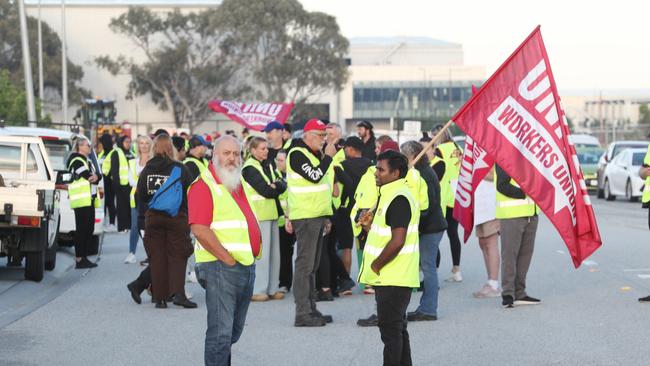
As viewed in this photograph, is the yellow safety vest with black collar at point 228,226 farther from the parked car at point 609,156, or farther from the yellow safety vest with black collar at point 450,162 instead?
the parked car at point 609,156

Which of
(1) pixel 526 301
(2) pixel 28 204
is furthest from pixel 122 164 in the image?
(1) pixel 526 301

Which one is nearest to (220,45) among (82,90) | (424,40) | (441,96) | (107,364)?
(82,90)

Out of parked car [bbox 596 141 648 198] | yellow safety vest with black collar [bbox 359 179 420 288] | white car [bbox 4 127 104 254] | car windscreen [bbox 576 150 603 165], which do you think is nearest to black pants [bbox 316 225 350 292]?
yellow safety vest with black collar [bbox 359 179 420 288]

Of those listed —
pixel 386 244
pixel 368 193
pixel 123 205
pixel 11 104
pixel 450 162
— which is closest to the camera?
pixel 386 244

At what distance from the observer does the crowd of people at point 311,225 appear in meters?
7.85

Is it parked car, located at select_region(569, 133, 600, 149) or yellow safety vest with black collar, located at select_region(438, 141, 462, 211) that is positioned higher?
yellow safety vest with black collar, located at select_region(438, 141, 462, 211)

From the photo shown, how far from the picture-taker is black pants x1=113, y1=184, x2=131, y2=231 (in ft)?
72.0

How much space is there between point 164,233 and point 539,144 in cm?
401

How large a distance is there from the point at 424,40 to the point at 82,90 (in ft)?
184

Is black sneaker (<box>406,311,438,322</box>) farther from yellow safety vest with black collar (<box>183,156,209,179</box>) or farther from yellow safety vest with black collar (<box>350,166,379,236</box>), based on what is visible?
yellow safety vest with black collar (<box>183,156,209,179</box>)

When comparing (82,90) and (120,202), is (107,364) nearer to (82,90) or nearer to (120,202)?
(120,202)

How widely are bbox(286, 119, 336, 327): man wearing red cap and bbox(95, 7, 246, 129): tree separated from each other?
268 feet

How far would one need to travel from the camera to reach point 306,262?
11.7 m

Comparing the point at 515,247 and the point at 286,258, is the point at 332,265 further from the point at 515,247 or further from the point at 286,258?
the point at 515,247
